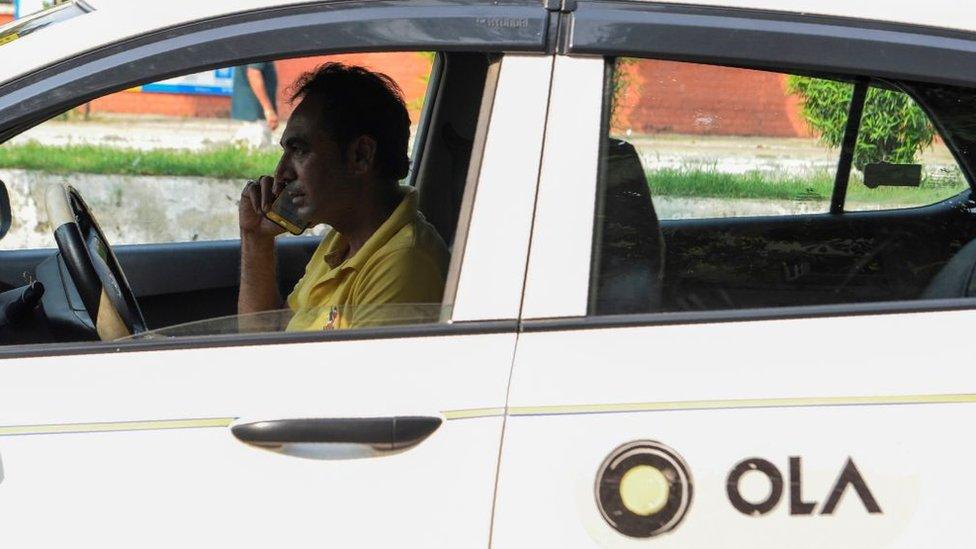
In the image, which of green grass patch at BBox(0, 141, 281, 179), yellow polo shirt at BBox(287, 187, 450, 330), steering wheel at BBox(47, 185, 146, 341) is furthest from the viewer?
green grass patch at BBox(0, 141, 281, 179)

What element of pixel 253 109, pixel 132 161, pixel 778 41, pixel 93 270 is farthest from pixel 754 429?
pixel 253 109

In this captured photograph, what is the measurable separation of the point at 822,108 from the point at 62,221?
1.55 m

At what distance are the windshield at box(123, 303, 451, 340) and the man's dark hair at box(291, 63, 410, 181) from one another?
1.77 feet

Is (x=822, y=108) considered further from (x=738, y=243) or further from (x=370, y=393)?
(x=370, y=393)

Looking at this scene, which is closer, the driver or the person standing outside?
the driver

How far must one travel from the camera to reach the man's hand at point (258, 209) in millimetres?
2664

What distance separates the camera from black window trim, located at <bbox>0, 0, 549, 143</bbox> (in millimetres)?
1846

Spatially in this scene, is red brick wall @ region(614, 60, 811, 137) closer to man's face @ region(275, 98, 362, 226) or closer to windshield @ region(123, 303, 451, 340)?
windshield @ region(123, 303, 451, 340)

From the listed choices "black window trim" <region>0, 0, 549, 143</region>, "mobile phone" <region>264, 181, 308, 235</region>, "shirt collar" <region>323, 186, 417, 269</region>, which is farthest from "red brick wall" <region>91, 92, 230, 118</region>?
"black window trim" <region>0, 0, 549, 143</region>

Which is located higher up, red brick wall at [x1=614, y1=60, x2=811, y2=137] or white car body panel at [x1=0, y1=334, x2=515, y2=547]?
red brick wall at [x1=614, y1=60, x2=811, y2=137]

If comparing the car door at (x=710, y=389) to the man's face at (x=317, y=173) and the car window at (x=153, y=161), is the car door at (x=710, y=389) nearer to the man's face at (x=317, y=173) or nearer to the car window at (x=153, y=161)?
the man's face at (x=317, y=173)

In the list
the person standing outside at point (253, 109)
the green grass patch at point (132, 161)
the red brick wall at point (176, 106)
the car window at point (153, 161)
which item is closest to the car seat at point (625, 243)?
the car window at point (153, 161)

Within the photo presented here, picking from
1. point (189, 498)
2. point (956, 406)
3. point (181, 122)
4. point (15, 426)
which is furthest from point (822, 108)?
point (181, 122)

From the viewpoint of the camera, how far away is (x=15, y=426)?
5.96 feet
